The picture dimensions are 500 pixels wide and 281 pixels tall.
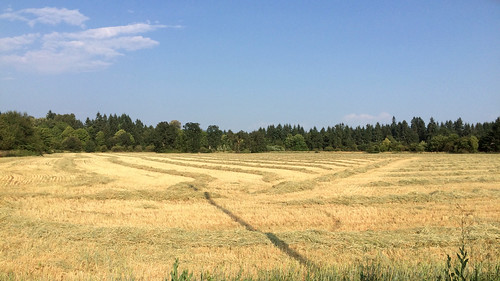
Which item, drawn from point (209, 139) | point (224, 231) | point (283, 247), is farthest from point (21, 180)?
point (209, 139)

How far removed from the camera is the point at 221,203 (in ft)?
52.4

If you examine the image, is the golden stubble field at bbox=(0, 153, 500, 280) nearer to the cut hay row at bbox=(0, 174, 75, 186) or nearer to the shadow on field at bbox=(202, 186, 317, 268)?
the shadow on field at bbox=(202, 186, 317, 268)

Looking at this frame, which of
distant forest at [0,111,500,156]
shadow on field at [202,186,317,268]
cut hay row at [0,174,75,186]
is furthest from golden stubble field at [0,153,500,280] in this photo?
distant forest at [0,111,500,156]

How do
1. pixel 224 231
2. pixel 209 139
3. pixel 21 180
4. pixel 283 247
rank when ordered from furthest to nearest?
1. pixel 209 139
2. pixel 21 180
3. pixel 224 231
4. pixel 283 247

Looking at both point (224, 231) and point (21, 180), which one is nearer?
point (224, 231)

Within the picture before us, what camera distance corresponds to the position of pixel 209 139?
5212 inches

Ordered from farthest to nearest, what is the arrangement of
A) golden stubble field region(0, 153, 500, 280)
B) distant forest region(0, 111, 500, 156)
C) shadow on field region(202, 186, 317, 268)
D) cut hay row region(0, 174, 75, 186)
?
distant forest region(0, 111, 500, 156)
cut hay row region(0, 174, 75, 186)
shadow on field region(202, 186, 317, 268)
golden stubble field region(0, 153, 500, 280)

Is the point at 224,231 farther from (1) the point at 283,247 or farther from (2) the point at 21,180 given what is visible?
(2) the point at 21,180

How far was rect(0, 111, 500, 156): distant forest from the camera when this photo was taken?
211ft

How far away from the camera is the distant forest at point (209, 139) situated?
211ft

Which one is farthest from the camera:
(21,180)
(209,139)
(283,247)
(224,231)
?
(209,139)

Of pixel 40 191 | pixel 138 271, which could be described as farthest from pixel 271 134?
pixel 138 271

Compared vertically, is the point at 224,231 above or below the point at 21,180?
above

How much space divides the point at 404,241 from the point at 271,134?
545 feet
